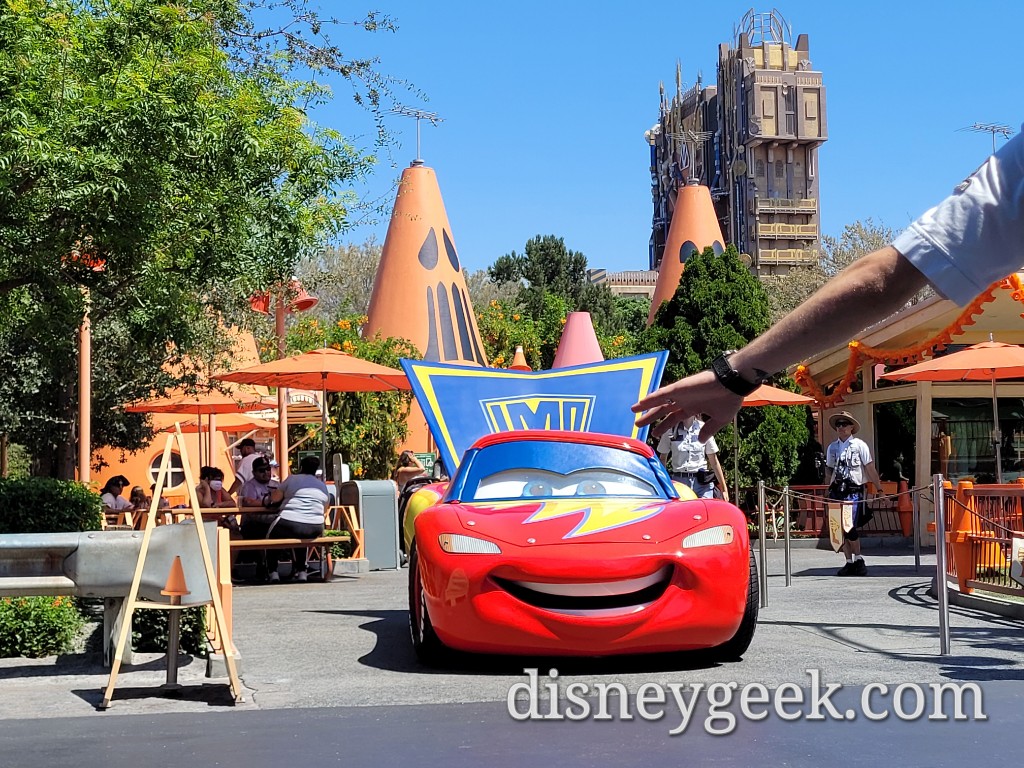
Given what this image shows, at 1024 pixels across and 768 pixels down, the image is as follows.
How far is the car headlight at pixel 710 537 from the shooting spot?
778 centimetres

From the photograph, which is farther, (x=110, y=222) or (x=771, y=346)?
(x=110, y=222)

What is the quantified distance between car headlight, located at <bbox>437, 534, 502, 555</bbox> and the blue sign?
4396mm

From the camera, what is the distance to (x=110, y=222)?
Answer: 10336 mm

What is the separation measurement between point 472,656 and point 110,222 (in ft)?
14.4

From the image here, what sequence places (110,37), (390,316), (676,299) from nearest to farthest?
1. (110,37)
2. (676,299)
3. (390,316)

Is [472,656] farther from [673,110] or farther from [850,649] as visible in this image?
[673,110]

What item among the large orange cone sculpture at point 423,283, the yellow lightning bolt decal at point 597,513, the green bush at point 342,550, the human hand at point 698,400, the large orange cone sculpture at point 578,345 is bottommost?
the green bush at point 342,550

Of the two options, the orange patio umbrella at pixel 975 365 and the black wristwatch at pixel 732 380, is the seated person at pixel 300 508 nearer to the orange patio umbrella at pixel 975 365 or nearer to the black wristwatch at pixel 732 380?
the orange patio umbrella at pixel 975 365

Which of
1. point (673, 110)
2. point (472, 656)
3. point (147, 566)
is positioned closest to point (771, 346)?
point (147, 566)

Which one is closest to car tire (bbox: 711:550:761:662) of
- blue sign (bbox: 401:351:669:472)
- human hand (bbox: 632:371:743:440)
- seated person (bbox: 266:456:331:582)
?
blue sign (bbox: 401:351:669:472)

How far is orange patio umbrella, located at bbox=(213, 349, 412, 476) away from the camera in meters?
16.8

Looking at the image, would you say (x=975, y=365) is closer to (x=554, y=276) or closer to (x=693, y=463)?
(x=693, y=463)

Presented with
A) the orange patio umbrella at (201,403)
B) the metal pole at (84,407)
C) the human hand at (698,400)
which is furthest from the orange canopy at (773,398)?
the human hand at (698,400)

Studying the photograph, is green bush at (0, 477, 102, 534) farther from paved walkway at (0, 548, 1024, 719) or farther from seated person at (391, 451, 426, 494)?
seated person at (391, 451, 426, 494)
